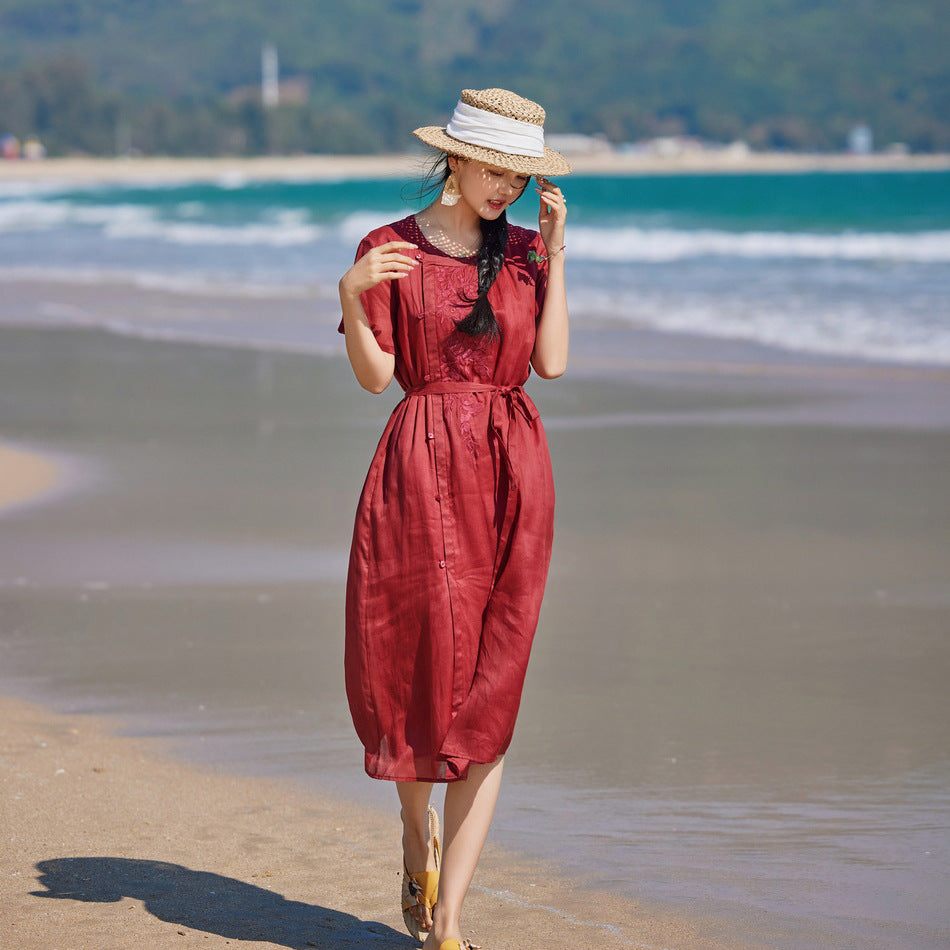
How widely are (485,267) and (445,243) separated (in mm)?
101

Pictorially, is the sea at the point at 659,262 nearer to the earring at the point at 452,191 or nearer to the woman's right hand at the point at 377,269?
the earring at the point at 452,191

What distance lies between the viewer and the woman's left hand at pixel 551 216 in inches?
120

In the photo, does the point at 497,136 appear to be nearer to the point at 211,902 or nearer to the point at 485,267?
the point at 485,267

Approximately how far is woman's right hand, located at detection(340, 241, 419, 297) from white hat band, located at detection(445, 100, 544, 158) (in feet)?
0.80

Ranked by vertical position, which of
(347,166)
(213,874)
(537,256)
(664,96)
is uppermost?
(664,96)

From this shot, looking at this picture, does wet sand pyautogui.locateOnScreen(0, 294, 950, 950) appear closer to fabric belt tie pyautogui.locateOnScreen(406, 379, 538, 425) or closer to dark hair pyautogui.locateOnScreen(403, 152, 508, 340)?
fabric belt tie pyautogui.locateOnScreen(406, 379, 538, 425)

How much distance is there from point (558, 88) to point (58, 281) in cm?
15480

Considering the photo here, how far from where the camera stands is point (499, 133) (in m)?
2.98

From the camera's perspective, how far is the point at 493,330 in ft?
9.84

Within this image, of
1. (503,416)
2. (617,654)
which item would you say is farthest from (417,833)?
(617,654)

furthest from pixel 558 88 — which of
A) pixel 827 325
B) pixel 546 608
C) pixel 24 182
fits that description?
pixel 546 608

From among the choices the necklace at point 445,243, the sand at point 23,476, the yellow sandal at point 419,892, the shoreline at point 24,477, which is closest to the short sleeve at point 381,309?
the necklace at point 445,243

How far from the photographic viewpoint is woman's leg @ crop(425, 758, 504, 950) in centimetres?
299

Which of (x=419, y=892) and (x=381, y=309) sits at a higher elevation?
(x=381, y=309)
